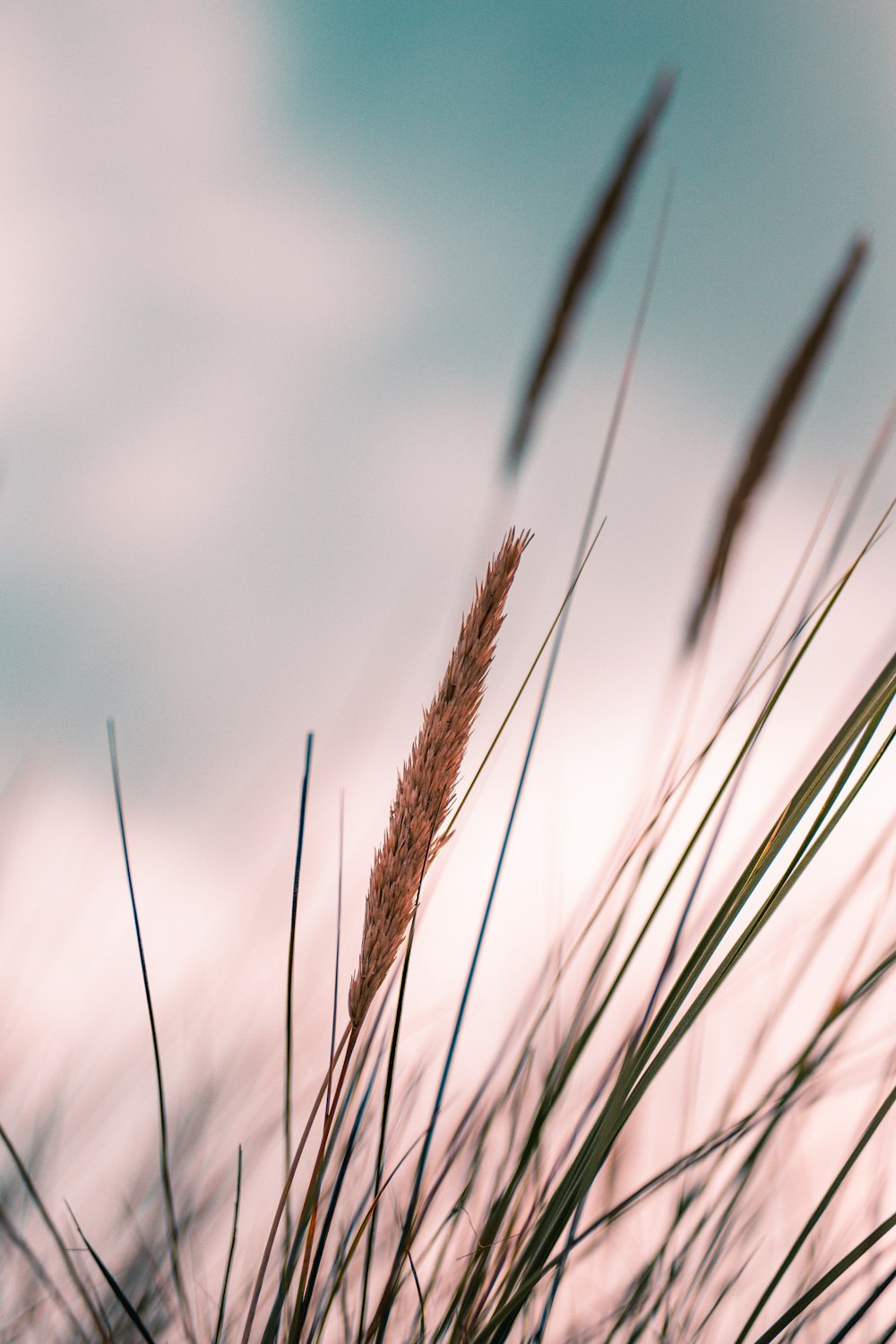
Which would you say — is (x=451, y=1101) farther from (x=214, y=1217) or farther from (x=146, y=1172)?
(x=146, y=1172)

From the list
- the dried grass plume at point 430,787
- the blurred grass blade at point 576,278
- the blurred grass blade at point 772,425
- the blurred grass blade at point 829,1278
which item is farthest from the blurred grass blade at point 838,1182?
the blurred grass blade at point 576,278

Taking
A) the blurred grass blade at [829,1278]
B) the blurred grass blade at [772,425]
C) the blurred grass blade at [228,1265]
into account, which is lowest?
the blurred grass blade at [228,1265]

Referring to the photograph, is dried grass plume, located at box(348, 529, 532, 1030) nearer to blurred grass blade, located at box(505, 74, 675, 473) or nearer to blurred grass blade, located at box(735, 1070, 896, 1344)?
blurred grass blade, located at box(735, 1070, 896, 1344)

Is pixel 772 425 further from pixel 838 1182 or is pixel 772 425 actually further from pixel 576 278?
pixel 838 1182

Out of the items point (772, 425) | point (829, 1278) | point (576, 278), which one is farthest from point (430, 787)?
point (576, 278)

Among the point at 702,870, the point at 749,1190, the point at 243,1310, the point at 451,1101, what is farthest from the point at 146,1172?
the point at 702,870

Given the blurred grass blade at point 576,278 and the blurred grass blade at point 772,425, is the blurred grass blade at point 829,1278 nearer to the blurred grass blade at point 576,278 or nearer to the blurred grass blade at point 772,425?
the blurred grass blade at point 772,425
